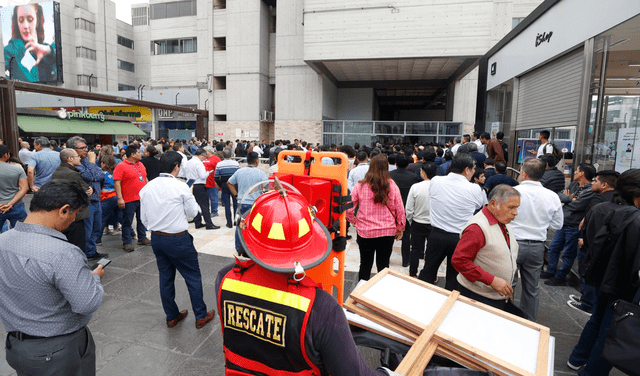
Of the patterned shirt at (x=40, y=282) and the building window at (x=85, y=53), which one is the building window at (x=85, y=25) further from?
the patterned shirt at (x=40, y=282)

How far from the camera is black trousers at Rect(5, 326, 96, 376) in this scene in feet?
6.42

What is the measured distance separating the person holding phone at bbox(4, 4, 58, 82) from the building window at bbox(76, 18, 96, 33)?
10.1 feet

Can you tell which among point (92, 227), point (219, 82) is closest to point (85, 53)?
point (219, 82)

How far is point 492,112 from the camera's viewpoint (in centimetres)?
1189

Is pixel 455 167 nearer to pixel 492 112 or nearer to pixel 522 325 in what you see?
pixel 522 325

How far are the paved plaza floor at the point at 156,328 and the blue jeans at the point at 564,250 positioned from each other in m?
0.28

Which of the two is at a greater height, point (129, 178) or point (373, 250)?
point (129, 178)

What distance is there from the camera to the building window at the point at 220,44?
2586cm

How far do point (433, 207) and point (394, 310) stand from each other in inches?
96.4

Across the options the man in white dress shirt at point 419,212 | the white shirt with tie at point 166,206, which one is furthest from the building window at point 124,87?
the man in white dress shirt at point 419,212

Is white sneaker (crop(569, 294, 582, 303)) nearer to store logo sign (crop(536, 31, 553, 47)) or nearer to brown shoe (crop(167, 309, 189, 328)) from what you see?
brown shoe (crop(167, 309, 189, 328))

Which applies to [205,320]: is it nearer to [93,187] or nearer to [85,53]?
[93,187]

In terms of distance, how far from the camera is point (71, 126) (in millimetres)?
22703

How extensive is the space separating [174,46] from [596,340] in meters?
34.3
